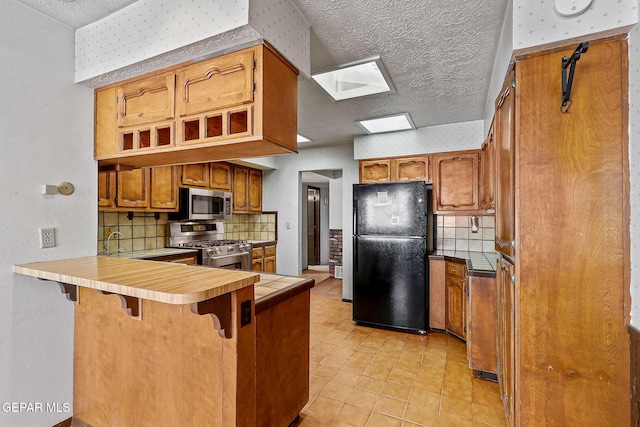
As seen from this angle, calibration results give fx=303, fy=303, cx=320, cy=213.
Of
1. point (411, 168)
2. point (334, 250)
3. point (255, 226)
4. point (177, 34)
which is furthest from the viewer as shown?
point (334, 250)

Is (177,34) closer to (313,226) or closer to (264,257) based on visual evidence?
(264,257)

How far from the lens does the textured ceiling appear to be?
1551mm

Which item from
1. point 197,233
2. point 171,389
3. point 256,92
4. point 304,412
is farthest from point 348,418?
point 197,233

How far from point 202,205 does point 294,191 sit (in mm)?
1566

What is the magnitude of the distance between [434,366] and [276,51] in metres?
2.66

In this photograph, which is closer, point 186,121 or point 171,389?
point 171,389

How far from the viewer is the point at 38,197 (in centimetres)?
166

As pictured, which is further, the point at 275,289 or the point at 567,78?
the point at 275,289

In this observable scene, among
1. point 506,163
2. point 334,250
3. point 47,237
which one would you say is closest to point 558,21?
point 506,163

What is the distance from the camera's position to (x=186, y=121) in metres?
1.60

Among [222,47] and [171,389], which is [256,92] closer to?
[222,47]

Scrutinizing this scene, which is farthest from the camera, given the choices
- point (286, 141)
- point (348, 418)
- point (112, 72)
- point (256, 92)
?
point (348, 418)

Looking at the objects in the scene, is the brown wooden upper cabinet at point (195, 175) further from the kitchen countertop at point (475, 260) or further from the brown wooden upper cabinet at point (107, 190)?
the kitchen countertop at point (475, 260)

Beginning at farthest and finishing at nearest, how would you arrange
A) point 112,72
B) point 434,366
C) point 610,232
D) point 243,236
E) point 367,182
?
point 243,236 → point 367,182 → point 434,366 → point 112,72 → point 610,232
